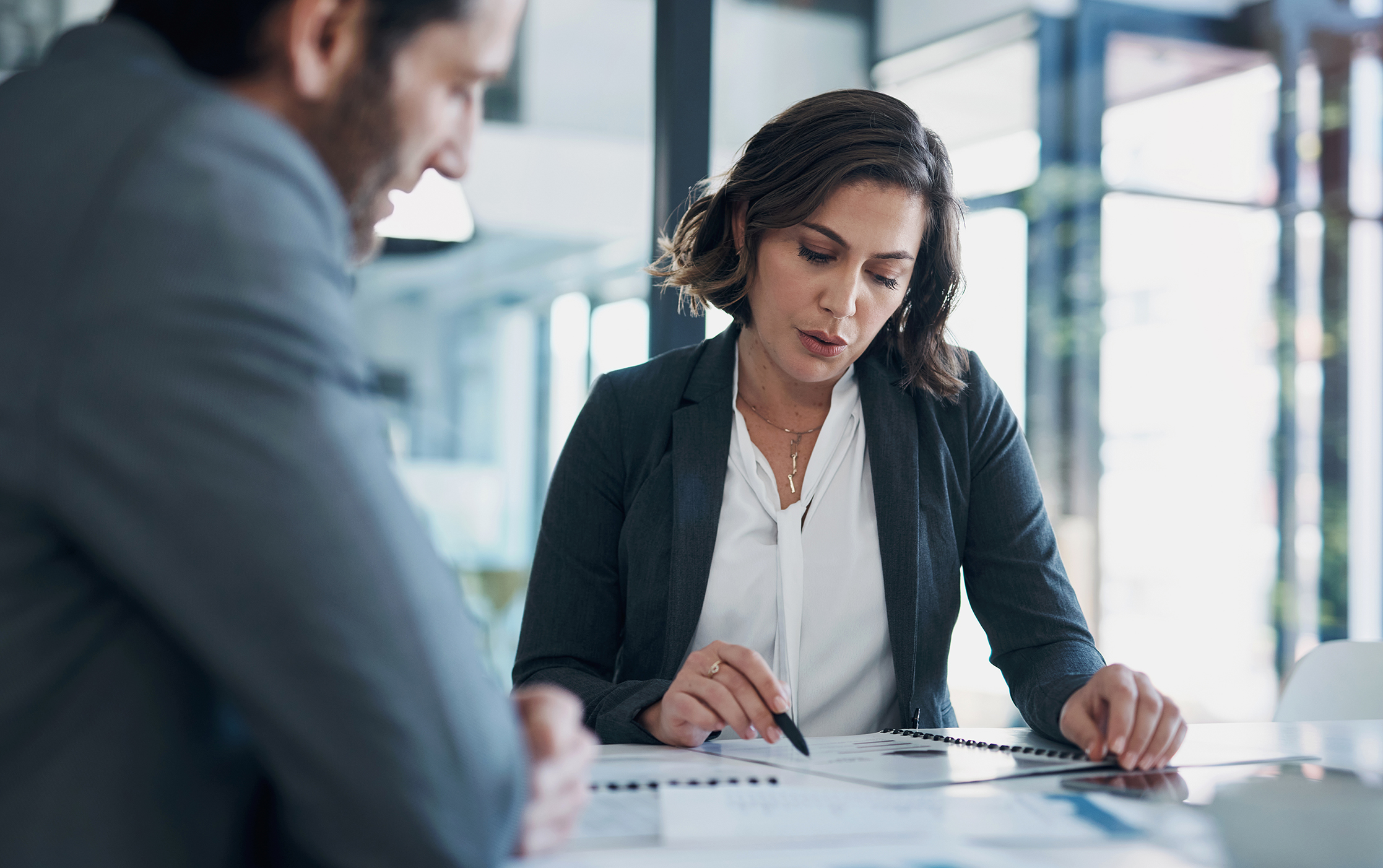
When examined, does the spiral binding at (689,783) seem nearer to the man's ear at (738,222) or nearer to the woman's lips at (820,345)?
the woman's lips at (820,345)

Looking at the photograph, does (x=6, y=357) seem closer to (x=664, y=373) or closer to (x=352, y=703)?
(x=352, y=703)

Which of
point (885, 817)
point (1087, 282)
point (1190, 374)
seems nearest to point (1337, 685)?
point (885, 817)

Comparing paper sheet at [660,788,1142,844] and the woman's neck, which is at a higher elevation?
the woman's neck

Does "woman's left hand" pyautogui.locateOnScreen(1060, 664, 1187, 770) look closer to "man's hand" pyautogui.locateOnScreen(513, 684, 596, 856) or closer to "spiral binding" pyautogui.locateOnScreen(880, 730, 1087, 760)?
"spiral binding" pyautogui.locateOnScreen(880, 730, 1087, 760)

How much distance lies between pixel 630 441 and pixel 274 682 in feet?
3.84

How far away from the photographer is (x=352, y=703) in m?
0.58

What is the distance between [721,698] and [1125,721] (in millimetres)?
446

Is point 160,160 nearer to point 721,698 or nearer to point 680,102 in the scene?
point 721,698

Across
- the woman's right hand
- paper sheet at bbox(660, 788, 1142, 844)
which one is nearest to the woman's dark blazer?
the woman's right hand

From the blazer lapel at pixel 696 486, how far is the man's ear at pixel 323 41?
985 millimetres

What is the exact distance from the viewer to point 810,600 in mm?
1656

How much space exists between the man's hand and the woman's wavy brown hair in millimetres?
1068

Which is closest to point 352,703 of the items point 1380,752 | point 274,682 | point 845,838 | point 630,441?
point 274,682

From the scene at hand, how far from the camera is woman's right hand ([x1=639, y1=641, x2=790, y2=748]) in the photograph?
1.19 m
